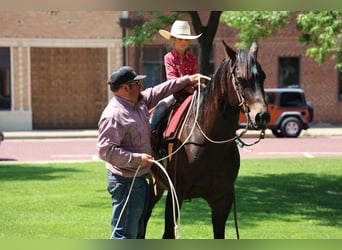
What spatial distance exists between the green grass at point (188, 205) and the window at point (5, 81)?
563 inches

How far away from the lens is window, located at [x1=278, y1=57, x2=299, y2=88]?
3184 cm

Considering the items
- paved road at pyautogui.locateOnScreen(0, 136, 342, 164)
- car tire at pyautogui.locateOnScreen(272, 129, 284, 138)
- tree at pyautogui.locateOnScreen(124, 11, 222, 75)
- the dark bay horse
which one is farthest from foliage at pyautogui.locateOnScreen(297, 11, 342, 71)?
car tire at pyautogui.locateOnScreen(272, 129, 284, 138)

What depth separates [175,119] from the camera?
567cm

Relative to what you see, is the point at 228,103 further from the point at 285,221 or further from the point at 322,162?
the point at 322,162

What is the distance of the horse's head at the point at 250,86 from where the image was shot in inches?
187

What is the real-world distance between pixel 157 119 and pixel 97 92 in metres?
24.7

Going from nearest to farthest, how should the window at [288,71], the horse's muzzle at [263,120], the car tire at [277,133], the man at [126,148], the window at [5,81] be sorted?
the man at [126,148], the horse's muzzle at [263,120], the car tire at [277,133], the window at [5,81], the window at [288,71]

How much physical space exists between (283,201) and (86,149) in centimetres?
1167

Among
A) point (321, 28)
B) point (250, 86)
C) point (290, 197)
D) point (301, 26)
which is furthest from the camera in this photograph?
point (301, 26)

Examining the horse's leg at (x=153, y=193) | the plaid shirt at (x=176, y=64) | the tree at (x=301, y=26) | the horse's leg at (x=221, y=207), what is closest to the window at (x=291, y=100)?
the tree at (x=301, y=26)

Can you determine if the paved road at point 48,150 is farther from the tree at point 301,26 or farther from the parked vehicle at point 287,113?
the parked vehicle at point 287,113

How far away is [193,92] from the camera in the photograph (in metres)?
5.71

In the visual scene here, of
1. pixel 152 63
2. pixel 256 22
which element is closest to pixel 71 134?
A: pixel 152 63

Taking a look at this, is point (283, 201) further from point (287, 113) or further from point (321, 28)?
point (287, 113)
